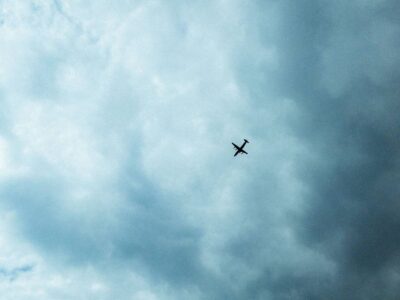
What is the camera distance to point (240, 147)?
123875 millimetres

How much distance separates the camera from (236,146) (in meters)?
122

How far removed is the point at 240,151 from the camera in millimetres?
123312

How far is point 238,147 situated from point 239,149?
1234 mm

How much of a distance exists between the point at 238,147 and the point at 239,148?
735mm

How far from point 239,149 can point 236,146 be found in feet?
7.45

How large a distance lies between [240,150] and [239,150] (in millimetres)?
506

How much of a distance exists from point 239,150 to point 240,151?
762 mm

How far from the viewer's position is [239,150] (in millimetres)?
123125

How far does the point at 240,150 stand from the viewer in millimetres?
123125

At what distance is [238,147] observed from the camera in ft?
405

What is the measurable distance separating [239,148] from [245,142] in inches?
168

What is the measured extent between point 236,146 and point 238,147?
1.71m

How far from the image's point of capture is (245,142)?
122312mm
